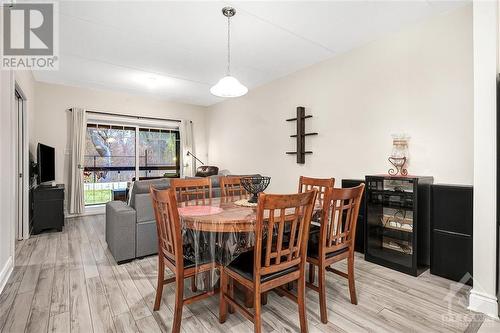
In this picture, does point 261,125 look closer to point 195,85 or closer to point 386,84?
point 195,85

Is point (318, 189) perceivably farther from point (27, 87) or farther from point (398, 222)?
point (27, 87)

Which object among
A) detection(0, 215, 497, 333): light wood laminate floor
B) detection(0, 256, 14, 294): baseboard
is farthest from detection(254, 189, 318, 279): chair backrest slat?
detection(0, 256, 14, 294): baseboard

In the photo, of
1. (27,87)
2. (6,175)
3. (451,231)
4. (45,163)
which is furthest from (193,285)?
(27,87)

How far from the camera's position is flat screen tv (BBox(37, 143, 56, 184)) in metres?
3.84

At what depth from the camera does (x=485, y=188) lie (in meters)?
1.89

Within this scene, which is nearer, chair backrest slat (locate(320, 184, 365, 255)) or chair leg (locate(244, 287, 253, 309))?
chair backrest slat (locate(320, 184, 365, 255))

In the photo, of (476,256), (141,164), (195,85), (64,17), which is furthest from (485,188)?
(141,164)

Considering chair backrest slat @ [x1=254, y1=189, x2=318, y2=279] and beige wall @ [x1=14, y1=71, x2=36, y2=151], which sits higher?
beige wall @ [x1=14, y1=71, x2=36, y2=151]

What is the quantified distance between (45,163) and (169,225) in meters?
3.74

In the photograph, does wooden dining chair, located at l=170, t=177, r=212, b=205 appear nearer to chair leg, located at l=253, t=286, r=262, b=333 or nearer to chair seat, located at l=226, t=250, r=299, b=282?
chair seat, located at l=226, t=250, r=299, b=282

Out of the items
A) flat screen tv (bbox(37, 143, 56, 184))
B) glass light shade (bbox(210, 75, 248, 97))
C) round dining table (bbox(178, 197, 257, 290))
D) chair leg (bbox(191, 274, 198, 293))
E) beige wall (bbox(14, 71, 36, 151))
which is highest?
beige wall (bbox(14, 71, 36, 151))

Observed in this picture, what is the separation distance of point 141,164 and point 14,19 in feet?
12.4

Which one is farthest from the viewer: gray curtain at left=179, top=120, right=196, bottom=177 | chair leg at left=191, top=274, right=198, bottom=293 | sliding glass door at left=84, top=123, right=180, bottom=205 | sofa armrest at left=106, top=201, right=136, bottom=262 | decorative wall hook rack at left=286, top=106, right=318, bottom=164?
gray curtain at left=179, top=120, right=196, bottom=177

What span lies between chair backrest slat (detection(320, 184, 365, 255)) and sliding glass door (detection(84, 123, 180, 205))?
17.4ft
